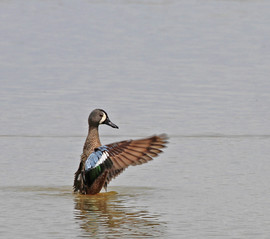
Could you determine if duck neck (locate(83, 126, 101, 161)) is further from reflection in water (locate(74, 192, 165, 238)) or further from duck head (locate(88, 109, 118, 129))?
reflection in water (locate(74, 192, 165, 238))

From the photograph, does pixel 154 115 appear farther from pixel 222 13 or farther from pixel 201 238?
pixel 222 13

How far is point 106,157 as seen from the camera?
8.76m

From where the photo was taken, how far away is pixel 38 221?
25.6 feet

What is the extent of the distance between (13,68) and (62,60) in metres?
1.03

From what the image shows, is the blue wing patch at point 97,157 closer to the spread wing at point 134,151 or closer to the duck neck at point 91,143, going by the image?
the spread wing at point 134,151

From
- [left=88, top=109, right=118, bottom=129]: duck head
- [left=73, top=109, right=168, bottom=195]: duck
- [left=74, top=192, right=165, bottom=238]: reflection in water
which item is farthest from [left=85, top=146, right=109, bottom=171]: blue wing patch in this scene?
[left=88, top=109, right=118, bottom=129]: duck head

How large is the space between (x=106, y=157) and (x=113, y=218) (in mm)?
913

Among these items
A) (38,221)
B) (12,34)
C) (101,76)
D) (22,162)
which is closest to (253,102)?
(101,76)

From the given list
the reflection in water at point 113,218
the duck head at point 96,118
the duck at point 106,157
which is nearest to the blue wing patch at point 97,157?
the duck at point 106,157

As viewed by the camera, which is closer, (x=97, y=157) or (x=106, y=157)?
(x=106, y=157)

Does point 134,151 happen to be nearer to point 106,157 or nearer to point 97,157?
point 106,157

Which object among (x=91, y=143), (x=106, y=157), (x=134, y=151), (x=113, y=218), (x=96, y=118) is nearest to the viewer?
(x=113, y=218)

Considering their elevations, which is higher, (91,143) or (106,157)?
(91,143)

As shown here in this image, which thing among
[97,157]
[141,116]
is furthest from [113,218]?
[141,116]
